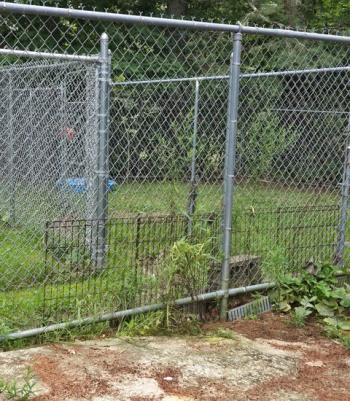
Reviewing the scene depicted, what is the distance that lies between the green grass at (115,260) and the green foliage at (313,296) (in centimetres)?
15

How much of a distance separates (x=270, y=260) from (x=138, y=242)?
125cm

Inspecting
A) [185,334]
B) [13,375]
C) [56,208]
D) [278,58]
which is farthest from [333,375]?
[278,58]

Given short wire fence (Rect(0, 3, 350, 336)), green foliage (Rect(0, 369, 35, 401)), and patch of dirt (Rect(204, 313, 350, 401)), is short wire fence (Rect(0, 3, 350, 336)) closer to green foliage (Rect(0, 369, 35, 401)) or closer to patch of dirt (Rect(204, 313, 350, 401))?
patch of dirt (Rect(204, 313, 350, 401))

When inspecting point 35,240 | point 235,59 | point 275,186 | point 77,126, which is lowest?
point 35,240

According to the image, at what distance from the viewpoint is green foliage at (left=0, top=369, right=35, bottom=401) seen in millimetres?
2936

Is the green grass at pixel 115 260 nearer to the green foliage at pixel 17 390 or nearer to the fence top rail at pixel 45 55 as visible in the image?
the green foliage at pixel 17 390

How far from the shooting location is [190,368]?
348 centimetres

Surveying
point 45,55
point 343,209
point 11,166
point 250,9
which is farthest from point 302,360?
point 250,9

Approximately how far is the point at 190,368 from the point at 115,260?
1.04 meters

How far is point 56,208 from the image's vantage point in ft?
20.6

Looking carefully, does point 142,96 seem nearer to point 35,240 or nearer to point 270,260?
point 35,240

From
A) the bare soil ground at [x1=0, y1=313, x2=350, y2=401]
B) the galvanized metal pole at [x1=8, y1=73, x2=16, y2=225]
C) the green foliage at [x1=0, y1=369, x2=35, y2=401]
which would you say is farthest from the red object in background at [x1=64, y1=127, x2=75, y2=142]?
the green foliage at [x1=0, y1=369, x2=35, y2=401]

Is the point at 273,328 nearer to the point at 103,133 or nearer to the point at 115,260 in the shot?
the point at 115,260

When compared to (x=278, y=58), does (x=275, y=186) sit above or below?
below
